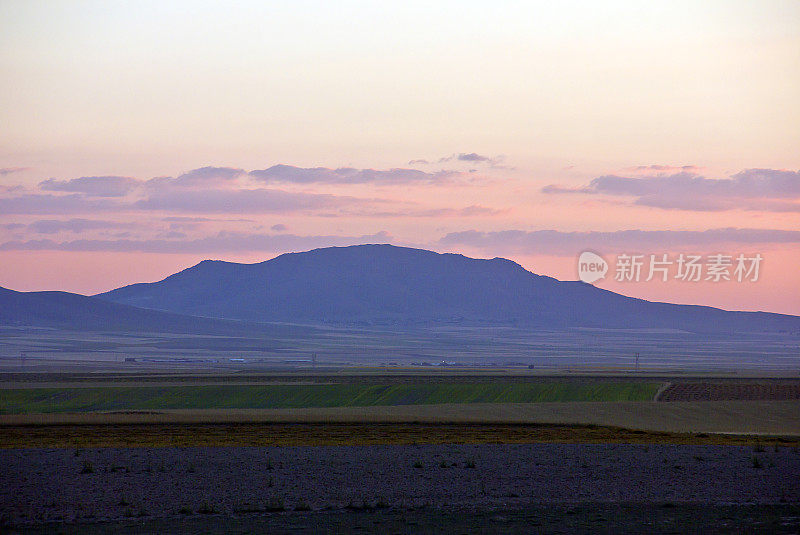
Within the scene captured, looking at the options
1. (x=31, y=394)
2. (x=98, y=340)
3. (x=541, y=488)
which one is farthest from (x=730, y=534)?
(x=98, y=340)

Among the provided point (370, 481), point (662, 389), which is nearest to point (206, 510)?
point (370, 481)

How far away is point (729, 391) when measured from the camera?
200 feet

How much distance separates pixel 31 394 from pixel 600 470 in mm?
44697

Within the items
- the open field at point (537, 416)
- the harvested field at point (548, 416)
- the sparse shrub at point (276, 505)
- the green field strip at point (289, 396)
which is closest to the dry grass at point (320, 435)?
the open field at point (537, 416)

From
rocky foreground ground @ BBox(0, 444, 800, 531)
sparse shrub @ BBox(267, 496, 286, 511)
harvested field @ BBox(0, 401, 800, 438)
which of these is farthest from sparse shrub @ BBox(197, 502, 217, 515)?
harvested field @ BBox(0, 401, 800, 438)

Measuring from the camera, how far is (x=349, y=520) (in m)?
16.7

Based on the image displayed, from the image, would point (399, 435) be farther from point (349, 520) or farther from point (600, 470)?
point (349, 520)

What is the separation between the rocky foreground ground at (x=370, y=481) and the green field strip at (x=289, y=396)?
2991cm

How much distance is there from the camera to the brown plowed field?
5612cm

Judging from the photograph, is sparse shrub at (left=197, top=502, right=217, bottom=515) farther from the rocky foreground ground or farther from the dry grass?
the dry grass

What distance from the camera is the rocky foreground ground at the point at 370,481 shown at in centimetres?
1753

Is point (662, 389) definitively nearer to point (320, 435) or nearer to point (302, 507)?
point (320, 435)

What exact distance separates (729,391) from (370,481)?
45768 mm

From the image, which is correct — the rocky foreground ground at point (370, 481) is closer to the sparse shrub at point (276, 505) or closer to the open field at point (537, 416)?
the sparse shrub at point (276, 505)
